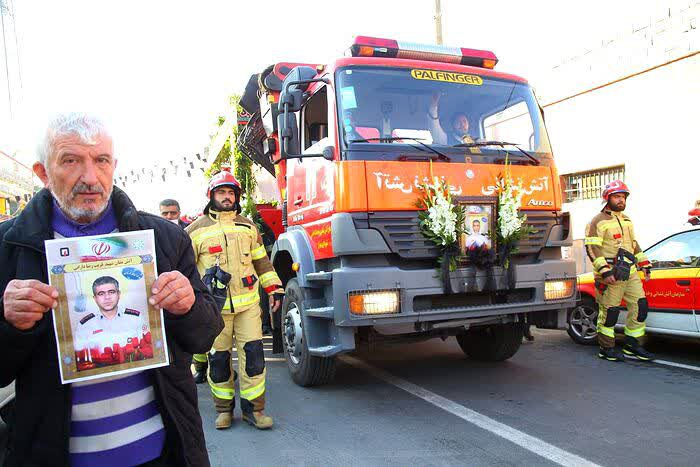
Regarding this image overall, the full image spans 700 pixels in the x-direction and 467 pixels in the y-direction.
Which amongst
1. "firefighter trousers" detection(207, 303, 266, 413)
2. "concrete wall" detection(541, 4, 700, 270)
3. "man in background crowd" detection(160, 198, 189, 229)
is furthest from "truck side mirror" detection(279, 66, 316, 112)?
"concrete wall" detection(541, 4, 700, 270)

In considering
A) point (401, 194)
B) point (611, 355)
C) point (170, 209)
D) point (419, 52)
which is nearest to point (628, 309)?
point (611, 355)

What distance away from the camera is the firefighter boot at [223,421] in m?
4.18

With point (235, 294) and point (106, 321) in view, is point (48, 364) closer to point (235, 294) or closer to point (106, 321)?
point (106, 321)

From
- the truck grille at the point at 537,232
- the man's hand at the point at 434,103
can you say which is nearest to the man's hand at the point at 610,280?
the truck grille at the point at 537,232

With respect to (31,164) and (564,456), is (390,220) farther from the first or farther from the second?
(31,164)

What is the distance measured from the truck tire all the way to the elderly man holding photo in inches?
171

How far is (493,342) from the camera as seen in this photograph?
5.96 metres

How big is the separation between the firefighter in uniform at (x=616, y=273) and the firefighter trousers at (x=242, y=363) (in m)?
3.98

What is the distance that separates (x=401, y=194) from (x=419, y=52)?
1582mm

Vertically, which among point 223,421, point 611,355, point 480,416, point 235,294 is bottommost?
point 611,355

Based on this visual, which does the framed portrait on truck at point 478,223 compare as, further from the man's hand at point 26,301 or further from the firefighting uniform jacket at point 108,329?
the man's hand at point 26,301

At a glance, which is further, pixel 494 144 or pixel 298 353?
pixel 298 353

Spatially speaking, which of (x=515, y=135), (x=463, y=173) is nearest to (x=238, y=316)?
(x=463, y=173)

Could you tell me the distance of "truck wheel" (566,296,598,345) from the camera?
6.84 metres
